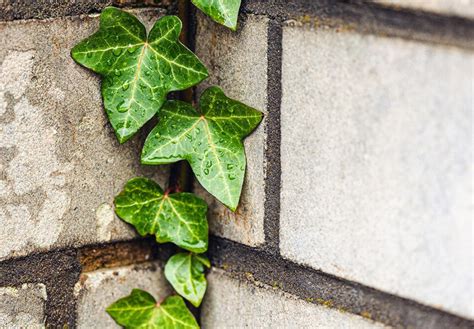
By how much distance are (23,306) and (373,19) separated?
0.45m

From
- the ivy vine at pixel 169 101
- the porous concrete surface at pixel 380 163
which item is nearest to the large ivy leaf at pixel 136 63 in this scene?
the ivy vine at pixel 169 101

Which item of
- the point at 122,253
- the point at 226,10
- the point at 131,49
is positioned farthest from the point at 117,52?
the point at 122,253

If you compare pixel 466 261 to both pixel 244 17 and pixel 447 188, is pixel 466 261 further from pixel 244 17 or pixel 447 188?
pixel 244 17

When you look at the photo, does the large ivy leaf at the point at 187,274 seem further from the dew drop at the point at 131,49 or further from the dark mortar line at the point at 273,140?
the dew drop at the point at 131,49

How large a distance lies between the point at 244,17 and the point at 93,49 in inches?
5.9

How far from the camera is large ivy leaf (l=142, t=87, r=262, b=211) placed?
735mm

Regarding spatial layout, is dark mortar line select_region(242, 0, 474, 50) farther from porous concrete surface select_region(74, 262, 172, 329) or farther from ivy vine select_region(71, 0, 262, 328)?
porous concrete surface select_region(74, 262, 172, 329)

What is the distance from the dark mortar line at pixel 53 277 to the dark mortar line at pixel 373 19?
319 millimetres

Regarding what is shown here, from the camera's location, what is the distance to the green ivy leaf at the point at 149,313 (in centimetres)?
80

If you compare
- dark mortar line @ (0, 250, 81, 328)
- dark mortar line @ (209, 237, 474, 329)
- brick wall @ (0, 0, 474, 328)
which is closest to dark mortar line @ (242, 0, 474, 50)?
brick wall @ (0, 0, 474, 328)

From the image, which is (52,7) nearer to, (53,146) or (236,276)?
(53,146)

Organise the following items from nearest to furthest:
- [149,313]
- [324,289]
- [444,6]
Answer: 1. [444,6]
2. [324,289]
3. [149,313]

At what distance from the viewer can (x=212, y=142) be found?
0.74 metres

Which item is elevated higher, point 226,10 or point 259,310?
point 226,10
